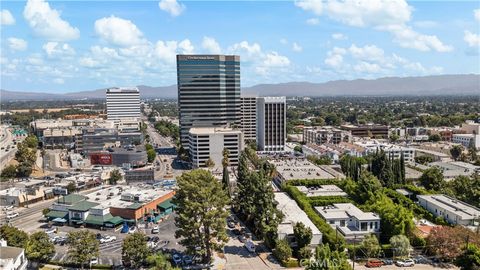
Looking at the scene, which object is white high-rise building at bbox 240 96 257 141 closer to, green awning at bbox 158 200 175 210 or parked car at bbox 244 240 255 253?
green awning at bbox 158 200 175 210

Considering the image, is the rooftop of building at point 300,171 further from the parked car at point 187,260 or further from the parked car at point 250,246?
the parked car at point 187,260

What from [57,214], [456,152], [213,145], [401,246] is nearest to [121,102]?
[213,145]

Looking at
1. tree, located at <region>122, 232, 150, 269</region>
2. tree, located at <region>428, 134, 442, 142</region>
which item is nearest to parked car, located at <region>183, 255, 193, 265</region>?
tree, located at <region>122, 232, 150, 269</region>

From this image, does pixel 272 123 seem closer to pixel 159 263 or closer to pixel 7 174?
pixel 7 174

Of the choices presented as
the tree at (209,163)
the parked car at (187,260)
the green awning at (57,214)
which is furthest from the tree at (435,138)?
the green awning at (57,214)

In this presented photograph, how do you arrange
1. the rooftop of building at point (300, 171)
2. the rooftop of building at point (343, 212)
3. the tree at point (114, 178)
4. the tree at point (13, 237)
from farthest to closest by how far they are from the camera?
the tree at point (114, 178) → the rooftop of building at point (300, 171) → the rooftop of building at point (343, 212) → the tree at point (13, 237)
